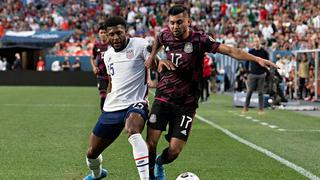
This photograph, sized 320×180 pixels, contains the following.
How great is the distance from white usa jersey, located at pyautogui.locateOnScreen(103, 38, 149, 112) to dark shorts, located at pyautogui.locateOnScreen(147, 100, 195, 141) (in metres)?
0.30

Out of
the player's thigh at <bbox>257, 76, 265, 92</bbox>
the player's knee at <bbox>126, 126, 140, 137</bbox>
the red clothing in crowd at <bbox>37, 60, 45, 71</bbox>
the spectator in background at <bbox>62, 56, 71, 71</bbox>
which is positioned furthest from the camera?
the red clothing in crowd at <bbox>37, 60, 45, 71</bbox>

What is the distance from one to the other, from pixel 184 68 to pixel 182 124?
0.63 meters

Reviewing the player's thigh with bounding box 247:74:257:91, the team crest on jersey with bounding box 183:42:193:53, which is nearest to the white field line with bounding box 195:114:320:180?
the team crest on jersey with bounding box 183:42:193:53

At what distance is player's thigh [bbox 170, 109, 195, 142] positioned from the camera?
988 cm

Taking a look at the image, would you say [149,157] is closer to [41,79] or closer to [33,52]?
[41,79]

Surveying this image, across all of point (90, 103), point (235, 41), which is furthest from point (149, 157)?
point (235, 41)

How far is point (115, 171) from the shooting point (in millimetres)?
11281

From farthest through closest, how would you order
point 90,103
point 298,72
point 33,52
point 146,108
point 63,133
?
1. point 33,52
2. point 298,72
3. point 90,103
4. point 63,133
5. point 146,108

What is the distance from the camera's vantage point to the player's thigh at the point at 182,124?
389 inches

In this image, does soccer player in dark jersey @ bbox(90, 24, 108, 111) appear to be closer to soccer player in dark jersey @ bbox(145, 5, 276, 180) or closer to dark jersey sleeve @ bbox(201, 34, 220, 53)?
soccer player in dark jersey @ bbox(145, 5, 276, 180)

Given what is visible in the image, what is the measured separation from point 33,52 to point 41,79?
3.70 m

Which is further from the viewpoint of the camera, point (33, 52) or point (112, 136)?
point (33, 52)

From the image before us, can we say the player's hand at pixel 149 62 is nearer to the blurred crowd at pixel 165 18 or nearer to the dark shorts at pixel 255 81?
the dark shorts at pixel 255 81

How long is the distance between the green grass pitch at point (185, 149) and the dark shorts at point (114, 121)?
3.51 ft
